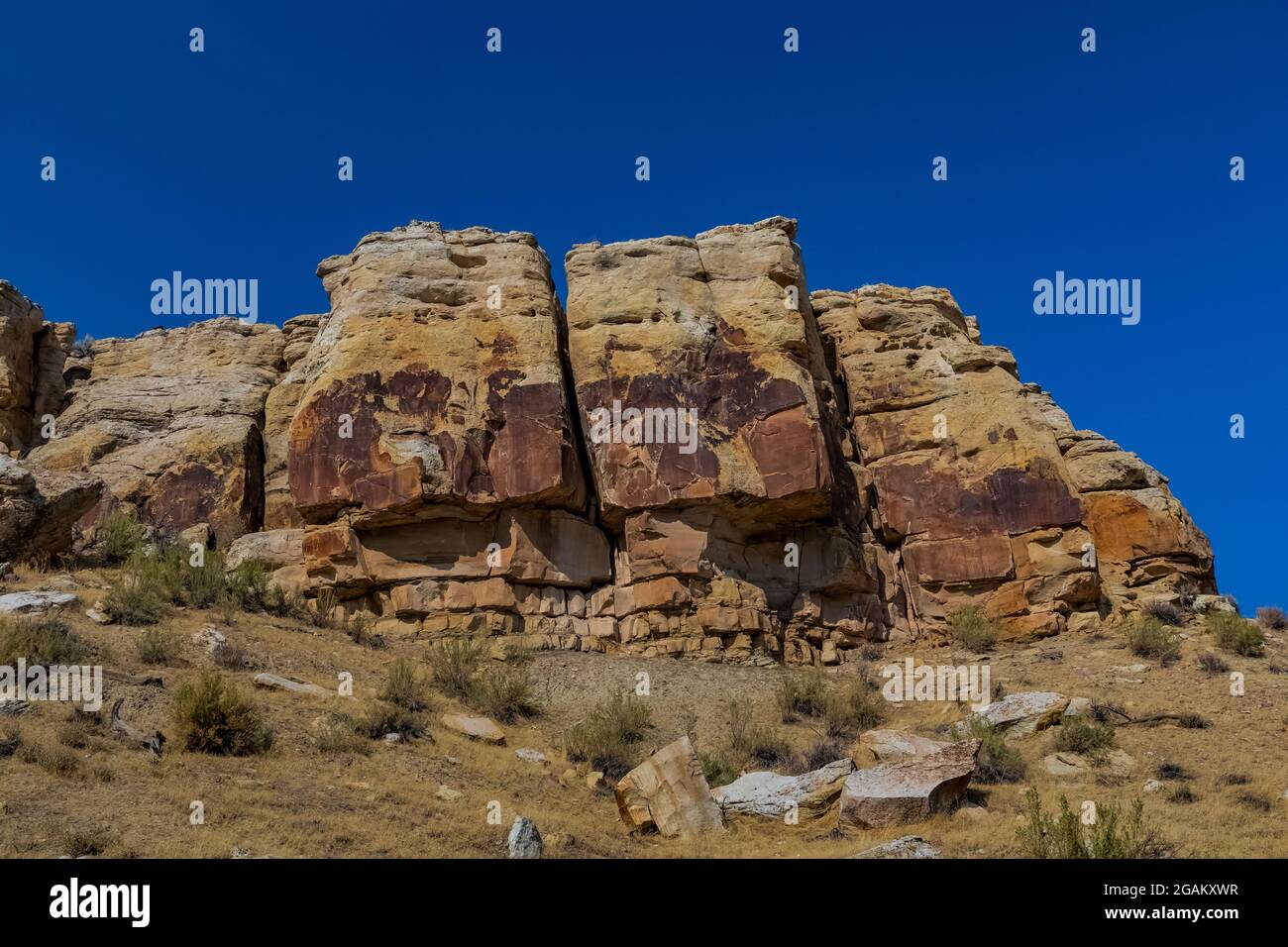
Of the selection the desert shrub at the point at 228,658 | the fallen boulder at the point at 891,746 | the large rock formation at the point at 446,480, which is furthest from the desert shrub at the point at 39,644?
the fallen boulder at the point at 891,746

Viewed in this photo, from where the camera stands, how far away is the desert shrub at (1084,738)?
15984 mm

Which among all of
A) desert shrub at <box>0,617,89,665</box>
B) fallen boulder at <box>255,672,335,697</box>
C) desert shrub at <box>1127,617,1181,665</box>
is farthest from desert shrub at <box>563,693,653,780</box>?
desert shrub at <box>1127,617,1181,665</box>

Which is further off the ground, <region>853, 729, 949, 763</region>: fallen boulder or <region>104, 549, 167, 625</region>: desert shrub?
<region>104, 549, 167, 625</region>: desert shrub

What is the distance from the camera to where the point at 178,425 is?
31750 mm

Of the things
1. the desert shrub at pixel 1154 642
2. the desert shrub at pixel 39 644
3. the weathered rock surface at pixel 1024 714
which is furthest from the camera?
the desert shrub at pixel 1154 642

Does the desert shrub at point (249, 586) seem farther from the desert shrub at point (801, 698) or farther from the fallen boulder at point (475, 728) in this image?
the desert shrub at point (801, 698)

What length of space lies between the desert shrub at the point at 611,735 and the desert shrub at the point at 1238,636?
1210 centimetres

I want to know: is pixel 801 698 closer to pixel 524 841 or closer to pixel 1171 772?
pixel 1171 772

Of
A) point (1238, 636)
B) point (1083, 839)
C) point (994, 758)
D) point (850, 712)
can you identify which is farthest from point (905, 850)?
point (1238, 636)

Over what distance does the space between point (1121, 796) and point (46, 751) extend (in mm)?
12610

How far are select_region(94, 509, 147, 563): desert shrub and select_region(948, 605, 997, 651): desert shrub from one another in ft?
58.6

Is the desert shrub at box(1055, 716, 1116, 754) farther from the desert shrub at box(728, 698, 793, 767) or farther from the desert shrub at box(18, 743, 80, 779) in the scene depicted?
the desert shrub at box(18, 743, 80, 779)

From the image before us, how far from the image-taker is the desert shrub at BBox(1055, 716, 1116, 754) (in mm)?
15984
